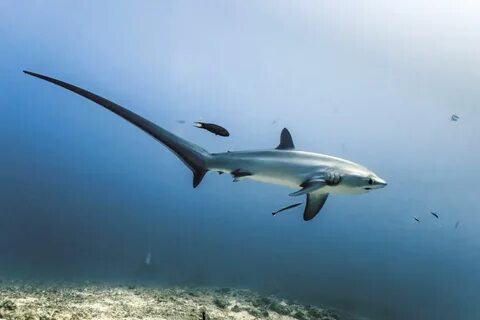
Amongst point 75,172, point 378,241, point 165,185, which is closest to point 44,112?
point 75,172

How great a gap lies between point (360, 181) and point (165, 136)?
3370 millimetres

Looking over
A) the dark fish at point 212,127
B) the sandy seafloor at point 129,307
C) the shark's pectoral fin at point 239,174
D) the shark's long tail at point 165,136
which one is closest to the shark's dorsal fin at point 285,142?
the shark's pectoral fin at point 239,174

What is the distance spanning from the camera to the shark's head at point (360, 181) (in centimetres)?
657

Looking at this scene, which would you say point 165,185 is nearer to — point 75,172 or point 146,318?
point 75,172

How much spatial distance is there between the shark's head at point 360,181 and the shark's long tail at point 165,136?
2199 mm

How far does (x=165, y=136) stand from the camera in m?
4.41

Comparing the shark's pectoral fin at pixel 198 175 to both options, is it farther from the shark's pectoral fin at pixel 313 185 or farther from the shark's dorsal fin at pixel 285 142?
the shark's dorsal fin at pixel 285 142

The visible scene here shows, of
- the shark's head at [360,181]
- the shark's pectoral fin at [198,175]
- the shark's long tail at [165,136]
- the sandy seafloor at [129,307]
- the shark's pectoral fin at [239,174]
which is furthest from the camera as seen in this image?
the sandy seafloor at [129,307]

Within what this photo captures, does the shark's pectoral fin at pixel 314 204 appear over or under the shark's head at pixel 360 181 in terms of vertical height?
under

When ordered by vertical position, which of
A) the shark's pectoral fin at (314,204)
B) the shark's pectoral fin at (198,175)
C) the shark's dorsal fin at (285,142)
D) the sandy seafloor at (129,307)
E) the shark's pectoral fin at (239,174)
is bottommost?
the sandy seafloor at (129,307)

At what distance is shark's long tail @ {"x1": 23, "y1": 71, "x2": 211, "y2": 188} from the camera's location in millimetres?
3621

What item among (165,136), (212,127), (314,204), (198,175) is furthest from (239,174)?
(165,136)

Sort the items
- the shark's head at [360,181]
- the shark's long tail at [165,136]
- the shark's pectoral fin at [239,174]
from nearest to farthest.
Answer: the shark's long tail at [165,136] → the shark's pectoral fin at [239,174] → the shark's head at [360,181]

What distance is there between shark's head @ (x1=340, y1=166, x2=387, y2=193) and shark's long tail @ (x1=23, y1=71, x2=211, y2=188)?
2.20 meters
